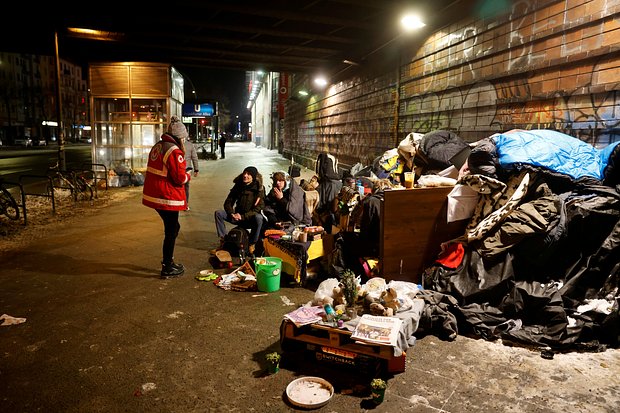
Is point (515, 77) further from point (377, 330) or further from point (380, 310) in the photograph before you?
point (377, 330)

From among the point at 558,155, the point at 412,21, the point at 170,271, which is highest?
the point at 412,21

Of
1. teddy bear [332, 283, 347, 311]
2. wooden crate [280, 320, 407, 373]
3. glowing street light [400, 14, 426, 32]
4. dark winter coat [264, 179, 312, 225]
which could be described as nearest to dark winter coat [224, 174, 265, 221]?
dark winter coat [264, 179, 312, 225]

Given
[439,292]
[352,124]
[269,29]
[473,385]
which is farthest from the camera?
[352,124]

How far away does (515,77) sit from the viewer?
6.32 meters

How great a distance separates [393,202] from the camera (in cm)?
500

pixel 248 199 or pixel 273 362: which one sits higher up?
pixel 248 199

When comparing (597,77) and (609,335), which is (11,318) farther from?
(597,77)

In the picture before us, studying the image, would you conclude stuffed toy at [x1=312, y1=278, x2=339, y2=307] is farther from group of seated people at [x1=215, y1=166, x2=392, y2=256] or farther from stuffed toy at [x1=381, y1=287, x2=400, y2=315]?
group of seated people at [x1=215, y1=166, x2=392, y2=256]

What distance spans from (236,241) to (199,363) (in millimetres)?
2866

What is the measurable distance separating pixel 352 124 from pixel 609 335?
433 inches

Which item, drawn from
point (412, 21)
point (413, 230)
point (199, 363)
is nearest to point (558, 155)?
point (413, 230)

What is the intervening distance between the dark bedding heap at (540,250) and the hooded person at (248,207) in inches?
115

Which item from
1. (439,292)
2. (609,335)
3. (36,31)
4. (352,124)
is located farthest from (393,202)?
(36,31)

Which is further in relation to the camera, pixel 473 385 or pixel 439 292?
pixel 439 292
